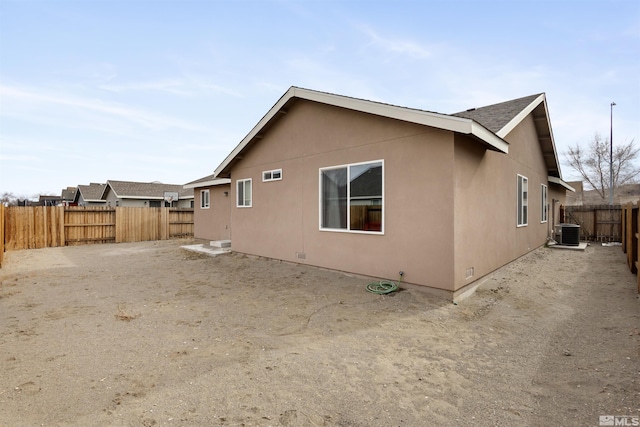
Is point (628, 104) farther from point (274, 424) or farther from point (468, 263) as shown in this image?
point (274, 424)

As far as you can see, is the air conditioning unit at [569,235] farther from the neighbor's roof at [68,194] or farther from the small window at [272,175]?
the neighbor's roof at [68,194]

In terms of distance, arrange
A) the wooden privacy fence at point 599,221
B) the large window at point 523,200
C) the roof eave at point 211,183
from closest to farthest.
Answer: the large window at point 523,200, the roof eave at point 211,183, the wooden privacy fence at point 599,221

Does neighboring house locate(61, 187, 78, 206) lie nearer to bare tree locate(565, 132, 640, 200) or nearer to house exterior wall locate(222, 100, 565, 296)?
house exterior wall locate(222, 100, 565, 296)

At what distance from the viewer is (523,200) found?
9.63 metres

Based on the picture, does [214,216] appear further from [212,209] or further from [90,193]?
[90,193]

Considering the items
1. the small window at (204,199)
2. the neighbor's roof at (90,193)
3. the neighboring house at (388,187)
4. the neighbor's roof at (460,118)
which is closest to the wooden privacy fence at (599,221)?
the neighbor's roof at (460,118)

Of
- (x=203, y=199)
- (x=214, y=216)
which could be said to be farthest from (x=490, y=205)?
(x=203, y=199)

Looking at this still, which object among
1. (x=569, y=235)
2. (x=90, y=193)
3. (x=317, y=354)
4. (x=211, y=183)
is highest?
(x=90, y=193)

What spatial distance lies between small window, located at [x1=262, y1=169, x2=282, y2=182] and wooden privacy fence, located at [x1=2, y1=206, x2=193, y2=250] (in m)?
11.2

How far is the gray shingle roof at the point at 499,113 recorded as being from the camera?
6.88 meters

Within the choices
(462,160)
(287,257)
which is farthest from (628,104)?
(287,257)

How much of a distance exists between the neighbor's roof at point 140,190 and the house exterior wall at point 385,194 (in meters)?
17.7

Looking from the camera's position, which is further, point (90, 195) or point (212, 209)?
point (90, 195)

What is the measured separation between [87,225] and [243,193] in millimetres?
10519
